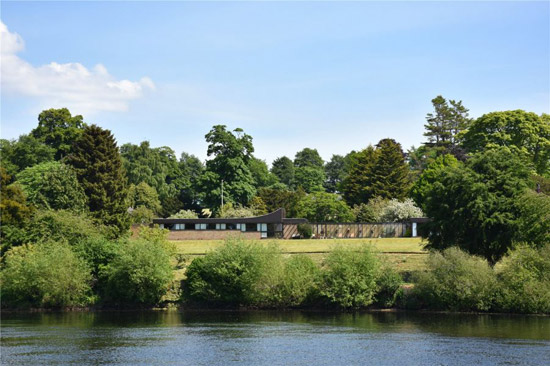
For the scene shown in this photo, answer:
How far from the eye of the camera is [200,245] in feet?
255

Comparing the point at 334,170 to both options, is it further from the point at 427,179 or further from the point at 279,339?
the point at 279,339

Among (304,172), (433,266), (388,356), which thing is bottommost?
(388,356)

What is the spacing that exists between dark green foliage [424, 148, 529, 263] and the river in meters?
7.85

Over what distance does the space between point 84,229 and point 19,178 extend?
118ft

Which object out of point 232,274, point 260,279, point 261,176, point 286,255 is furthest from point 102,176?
point 261,176

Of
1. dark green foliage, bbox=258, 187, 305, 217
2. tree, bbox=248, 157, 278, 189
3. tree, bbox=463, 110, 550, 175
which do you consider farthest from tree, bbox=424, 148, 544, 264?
tree, bbox=248, 157, 278, 189

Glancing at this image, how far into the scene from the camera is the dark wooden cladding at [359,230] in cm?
8419

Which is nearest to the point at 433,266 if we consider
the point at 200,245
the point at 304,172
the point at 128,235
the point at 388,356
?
the point at 388,356

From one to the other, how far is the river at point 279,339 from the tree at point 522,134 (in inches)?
1973

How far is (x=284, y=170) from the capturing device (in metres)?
155

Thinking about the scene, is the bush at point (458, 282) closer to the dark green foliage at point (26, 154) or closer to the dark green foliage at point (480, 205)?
the dark green foliage at point (480, 205)

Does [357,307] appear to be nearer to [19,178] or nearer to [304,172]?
[19,178]

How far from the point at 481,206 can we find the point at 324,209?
122 ft

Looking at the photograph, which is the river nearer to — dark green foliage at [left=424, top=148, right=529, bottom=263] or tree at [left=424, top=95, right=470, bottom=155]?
dark green foliage at [left=424, top=148, right=529, bottom=263]
